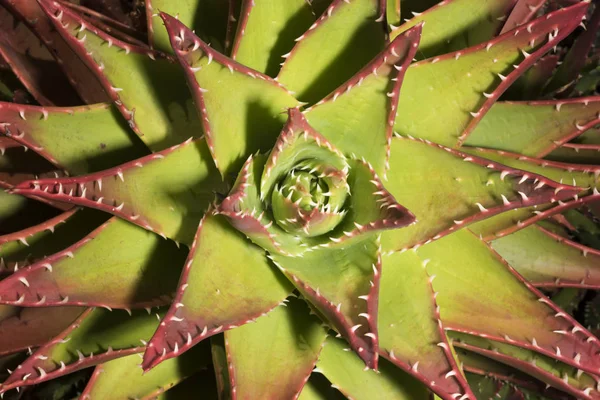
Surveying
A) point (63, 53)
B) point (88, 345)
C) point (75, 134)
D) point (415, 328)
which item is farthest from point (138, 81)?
point (415, 328)

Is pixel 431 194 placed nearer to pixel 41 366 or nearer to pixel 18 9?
pixel 41 366

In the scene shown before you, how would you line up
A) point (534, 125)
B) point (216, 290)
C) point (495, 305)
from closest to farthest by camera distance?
point (216, 290) < point (495, 305) < point (534, 125)

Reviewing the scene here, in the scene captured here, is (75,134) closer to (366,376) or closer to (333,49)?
(333,49)

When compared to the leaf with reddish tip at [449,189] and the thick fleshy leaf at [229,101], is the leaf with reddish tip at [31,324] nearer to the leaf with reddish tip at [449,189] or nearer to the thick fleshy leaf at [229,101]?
the thick fleshy leaf at [229,101]

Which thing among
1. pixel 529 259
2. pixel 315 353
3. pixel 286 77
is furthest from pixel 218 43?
pixel 529 259

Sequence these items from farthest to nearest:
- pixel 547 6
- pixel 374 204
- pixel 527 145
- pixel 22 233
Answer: pixel 547 6
pixel 527 145
pixel 22 233
pixel 374 204

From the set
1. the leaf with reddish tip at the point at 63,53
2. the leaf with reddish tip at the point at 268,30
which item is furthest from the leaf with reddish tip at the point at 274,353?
the leaf with reddish tip at the point at 63,53

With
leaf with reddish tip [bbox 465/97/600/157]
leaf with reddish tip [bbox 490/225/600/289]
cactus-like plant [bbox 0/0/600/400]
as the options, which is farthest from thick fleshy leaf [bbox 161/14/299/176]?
leaf with reddish tip [bbox 490/225/600/289]
